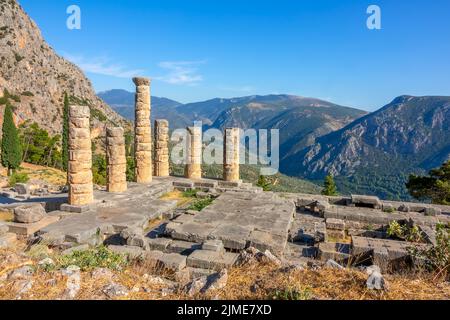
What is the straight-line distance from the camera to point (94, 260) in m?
6.33

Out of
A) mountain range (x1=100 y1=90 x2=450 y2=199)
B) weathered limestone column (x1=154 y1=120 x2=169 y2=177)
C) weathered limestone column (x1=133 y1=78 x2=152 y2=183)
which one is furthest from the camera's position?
mountain range (x1=100 y1=90 x2=450 y2=199)

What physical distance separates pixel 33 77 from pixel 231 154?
2914 inches

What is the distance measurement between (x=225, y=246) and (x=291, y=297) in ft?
16.0

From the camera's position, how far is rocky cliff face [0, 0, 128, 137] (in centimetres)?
7131

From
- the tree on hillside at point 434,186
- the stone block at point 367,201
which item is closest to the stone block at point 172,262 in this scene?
the stone block at point 367,201

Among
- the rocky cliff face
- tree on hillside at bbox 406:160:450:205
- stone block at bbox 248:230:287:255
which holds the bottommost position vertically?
tree on hillside at bbox 406:160:450:205

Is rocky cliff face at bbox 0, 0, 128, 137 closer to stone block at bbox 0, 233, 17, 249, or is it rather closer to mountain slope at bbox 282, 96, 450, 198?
stone block at bbox 0, 233, 17, 249

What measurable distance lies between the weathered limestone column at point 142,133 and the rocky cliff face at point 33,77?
2286 inches

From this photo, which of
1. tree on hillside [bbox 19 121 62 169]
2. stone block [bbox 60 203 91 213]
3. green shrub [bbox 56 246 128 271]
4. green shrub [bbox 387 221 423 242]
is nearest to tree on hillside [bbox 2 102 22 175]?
tree on hillside [bbox 19 121 62 169]

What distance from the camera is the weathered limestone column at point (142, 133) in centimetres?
1872

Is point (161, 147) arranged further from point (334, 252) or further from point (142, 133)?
point (334, 252)

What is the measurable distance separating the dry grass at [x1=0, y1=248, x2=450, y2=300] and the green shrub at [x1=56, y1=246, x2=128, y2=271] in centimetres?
36

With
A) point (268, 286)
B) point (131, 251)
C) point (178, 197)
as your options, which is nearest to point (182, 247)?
point (131, 251)
